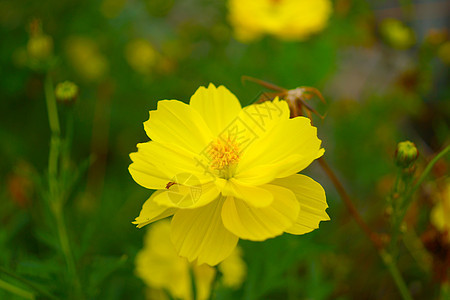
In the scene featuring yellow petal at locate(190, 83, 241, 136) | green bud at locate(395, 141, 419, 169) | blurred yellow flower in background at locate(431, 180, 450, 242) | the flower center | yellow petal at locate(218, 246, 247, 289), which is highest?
yellow petal at locate(190, 83, 241, 136)

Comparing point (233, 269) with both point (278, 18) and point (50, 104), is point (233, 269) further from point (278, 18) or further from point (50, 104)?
point (278, 18)

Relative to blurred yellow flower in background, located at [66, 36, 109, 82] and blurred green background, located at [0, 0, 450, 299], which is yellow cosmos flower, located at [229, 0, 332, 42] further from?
blurred yellow flower in background, located at [66, 36, 109, 82]

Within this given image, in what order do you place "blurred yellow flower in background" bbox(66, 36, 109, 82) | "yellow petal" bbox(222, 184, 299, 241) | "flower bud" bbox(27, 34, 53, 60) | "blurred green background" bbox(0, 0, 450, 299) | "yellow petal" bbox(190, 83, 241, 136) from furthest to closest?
"blurred yellow flower in background" bbox(66, 36, 109, 82), "blurred green background" bbox(0, 0, 450, 299), "flower bud" bbox(27, 34, 53, 60), "yellow petal" bbox(190, 83, 241, 136), "yellow petal" bbox(222, 184, 299, 241)

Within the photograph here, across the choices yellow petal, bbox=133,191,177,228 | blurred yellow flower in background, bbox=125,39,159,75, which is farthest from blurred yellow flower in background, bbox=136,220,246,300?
blurred yellow flower in background, bbox=125,39,159,75

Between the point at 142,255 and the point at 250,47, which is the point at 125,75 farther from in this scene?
the point at 142,255

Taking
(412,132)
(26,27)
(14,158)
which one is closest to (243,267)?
(14,158)

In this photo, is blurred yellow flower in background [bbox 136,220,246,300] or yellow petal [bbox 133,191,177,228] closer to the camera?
yellow petal [bbox 133,191,177,228]

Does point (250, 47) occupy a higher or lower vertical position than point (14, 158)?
higher
